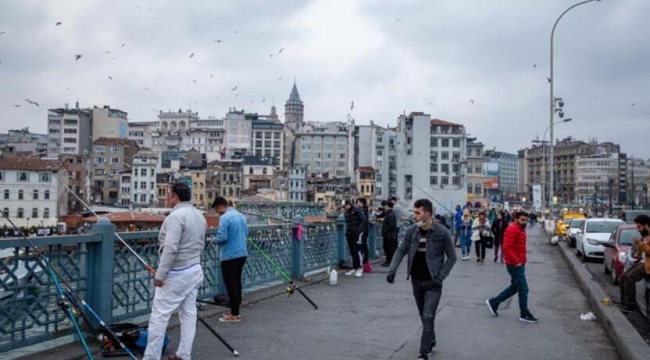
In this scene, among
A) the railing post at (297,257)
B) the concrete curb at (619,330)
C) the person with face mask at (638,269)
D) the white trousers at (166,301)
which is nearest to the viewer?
the white trousers at (166,301)

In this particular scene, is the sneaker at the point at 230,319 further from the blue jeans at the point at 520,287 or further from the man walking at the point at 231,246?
the blue jeans at the point at 520,287

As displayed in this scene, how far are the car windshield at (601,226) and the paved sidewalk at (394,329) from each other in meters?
10.0

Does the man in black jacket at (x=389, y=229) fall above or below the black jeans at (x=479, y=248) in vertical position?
above

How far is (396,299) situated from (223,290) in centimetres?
312

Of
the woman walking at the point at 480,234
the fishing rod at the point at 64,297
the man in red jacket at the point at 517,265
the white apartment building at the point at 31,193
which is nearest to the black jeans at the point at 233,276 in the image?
the fishing rod at the point at 64,297

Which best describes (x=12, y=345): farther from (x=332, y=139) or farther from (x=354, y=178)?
(x=332, y=139)

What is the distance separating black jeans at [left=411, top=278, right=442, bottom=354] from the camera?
707 cm

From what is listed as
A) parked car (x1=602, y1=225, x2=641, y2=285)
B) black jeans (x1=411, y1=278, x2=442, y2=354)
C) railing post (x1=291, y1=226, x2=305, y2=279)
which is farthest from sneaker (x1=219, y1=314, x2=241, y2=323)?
parked car (x1=602, y1=225, x2=641, y2=285)

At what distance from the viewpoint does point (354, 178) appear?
123 m

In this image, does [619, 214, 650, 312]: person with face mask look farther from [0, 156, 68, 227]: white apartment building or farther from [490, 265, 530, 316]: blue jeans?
[0, 156, 68, 227]: white apartment building

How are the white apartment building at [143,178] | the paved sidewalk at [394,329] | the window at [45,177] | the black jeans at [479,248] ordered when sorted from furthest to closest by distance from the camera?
→ 1. the white apartment building at [143,178]
2. the window at [45,177]
3. the black jeans at [479,248]
4. the paved sidewalk at [394,329]

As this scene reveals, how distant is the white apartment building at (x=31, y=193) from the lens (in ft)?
82.5

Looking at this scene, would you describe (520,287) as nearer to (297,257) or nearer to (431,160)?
Answer: (297,257)

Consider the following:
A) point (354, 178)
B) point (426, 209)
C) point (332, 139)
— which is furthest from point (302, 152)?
point (426, 209)
